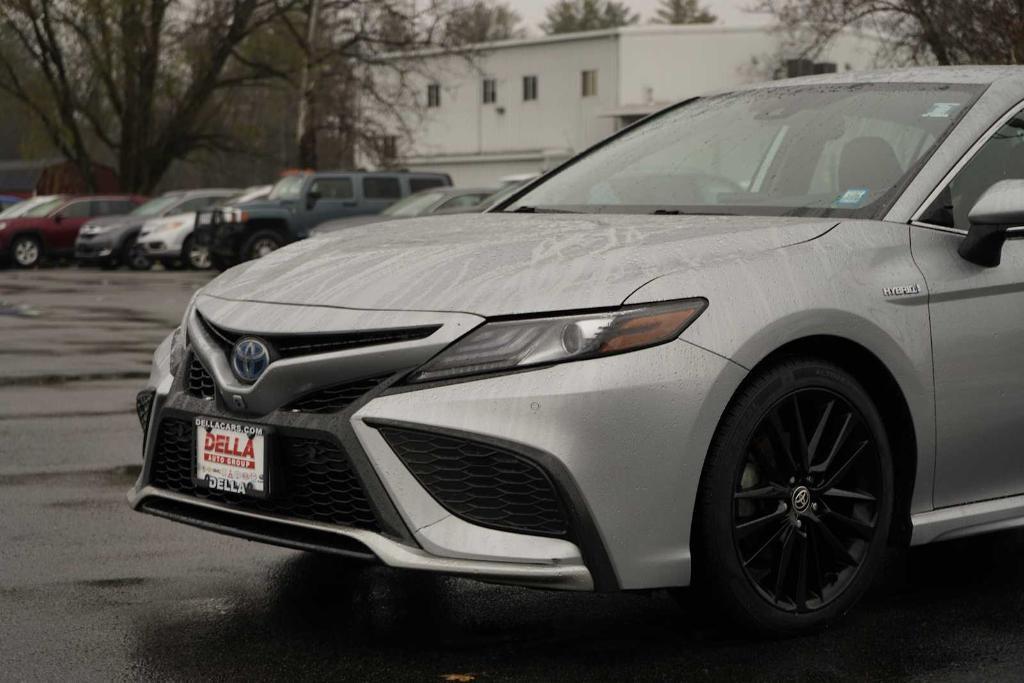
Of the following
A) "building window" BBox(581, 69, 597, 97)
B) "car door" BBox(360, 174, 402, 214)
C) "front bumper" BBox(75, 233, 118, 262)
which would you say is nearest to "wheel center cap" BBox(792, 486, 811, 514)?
"car door" BBox(360, 174, 402, 214)

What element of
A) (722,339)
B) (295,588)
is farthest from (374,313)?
(295,588)

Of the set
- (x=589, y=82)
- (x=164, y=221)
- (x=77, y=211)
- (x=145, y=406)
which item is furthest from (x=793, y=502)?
(x=589, y=82)

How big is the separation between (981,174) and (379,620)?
2236mm

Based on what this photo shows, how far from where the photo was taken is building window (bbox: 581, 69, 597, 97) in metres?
59.2

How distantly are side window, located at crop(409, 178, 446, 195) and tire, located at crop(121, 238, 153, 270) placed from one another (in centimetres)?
612

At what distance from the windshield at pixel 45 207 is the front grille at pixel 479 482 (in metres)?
31.6

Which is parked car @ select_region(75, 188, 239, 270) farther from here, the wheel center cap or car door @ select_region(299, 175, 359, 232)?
the wheel center cap

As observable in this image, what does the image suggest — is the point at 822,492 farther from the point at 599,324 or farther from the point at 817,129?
the point at 817,129

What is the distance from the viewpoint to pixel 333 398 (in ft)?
13.1

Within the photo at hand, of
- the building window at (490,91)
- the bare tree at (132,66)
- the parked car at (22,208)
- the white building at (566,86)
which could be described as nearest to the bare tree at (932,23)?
the parked car at (22,208)

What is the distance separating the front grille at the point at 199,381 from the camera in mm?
4338

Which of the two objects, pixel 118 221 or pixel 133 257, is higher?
pixel 118 221

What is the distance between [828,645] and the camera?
4289mm

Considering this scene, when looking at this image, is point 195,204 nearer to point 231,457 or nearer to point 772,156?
point 772,156
